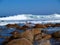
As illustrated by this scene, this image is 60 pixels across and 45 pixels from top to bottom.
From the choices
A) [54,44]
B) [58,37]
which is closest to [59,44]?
[54,44]

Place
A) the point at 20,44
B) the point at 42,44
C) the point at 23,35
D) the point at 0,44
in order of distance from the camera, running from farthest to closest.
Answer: the point at 23,35
the point at 0,44
the point at 42,44
the point at 20,44

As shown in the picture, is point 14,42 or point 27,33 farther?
point 27,33

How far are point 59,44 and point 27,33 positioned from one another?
1.78m

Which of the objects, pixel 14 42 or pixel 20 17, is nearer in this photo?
pixel 14 42

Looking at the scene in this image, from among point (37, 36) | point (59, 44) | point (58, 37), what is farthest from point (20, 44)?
point (58, 37)

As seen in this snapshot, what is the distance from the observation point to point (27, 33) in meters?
9.66

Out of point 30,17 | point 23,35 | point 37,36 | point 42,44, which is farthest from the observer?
point 30,17

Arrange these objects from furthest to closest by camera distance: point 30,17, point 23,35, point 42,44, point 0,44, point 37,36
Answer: point 30,17
point 37,36
point 23,35
point 0,44
point 42,44

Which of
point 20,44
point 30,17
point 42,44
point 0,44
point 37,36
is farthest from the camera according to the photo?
point 30,17

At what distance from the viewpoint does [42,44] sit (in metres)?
7.61

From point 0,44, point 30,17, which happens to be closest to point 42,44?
point 0,44

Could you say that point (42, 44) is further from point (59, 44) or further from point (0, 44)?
point (0, 44)

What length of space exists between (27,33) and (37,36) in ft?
2.98

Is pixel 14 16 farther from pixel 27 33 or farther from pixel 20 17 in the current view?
pixel 27 33
